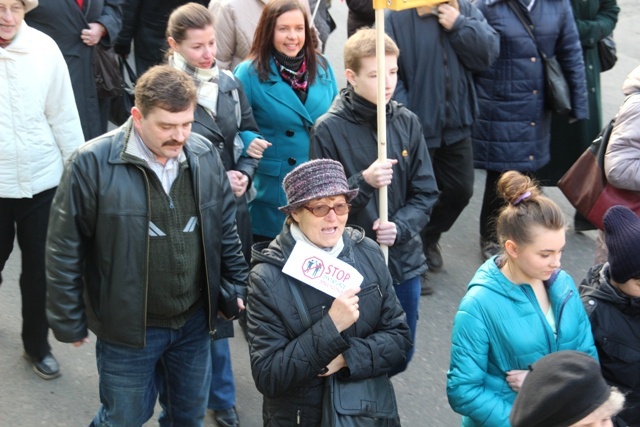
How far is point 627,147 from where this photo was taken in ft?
17.2

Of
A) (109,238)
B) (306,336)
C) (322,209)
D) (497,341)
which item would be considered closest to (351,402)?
(306,336)

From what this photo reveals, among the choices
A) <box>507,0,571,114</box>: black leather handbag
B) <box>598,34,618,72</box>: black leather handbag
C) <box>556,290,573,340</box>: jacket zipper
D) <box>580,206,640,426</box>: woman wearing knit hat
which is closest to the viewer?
<box>556,290,573,340</box>: jacket zipper

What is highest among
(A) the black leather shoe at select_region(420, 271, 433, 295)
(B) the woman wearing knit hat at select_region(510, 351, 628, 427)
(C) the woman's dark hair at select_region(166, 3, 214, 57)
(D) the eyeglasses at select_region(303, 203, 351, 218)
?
(C) the woman's dark hair at select_region(166, 3, 214, 57)

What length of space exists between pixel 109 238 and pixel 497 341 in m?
1.55

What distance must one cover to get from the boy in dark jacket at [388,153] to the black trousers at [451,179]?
1386mm

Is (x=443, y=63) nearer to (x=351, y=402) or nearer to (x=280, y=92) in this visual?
(x=280, y=92)

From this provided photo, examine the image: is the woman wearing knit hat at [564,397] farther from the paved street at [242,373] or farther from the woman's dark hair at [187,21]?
the woman's dark hair at [187,21]

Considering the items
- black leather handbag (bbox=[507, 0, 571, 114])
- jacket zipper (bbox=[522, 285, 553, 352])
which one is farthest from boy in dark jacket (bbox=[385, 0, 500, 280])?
jacket zipper (bbox=[522, 285, 553, 352])

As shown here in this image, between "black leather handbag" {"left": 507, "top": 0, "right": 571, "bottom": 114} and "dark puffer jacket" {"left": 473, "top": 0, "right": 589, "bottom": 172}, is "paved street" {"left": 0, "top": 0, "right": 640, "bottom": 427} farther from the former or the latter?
"black leather handbag" {"left": 507, "top": 0, "right": 571, "bottom": 114}

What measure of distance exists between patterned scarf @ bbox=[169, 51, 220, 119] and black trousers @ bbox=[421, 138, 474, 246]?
1.75 meters

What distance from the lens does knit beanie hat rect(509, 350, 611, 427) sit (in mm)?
2832

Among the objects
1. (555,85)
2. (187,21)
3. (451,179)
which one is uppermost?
(187,21)

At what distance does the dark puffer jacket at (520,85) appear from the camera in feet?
21.8

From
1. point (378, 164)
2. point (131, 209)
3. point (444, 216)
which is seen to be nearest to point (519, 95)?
point (444, 216)
